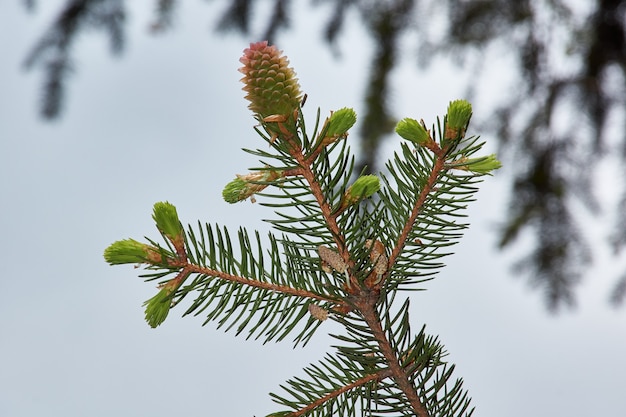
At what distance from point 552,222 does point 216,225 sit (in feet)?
6.97

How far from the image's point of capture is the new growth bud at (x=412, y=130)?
63 centimetres

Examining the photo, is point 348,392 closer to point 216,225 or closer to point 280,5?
point 216,225

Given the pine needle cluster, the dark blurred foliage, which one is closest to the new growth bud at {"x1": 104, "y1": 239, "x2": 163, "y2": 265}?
the pine needle cluster

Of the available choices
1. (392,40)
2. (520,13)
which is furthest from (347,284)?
(520,13)

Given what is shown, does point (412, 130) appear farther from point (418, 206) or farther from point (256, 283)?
point (256, 283)

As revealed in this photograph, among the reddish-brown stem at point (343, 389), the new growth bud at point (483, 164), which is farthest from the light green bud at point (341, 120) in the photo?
the reddish-brown stem at point (343, 389)

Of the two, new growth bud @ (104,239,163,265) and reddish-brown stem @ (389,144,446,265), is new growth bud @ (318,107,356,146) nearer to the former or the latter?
reddish-brown stem @ (389,144,446,265)

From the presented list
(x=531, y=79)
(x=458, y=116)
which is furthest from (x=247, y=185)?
(x=531, y=79)

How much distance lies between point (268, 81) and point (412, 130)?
0.14 m

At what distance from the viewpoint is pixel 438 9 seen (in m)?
2.54

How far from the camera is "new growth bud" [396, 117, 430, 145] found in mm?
626

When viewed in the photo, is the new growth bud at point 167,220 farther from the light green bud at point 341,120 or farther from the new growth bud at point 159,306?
the light green bud at point 341,120

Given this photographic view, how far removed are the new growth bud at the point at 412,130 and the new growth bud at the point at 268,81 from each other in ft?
0.33

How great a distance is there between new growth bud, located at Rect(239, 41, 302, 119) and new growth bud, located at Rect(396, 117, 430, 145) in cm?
10
